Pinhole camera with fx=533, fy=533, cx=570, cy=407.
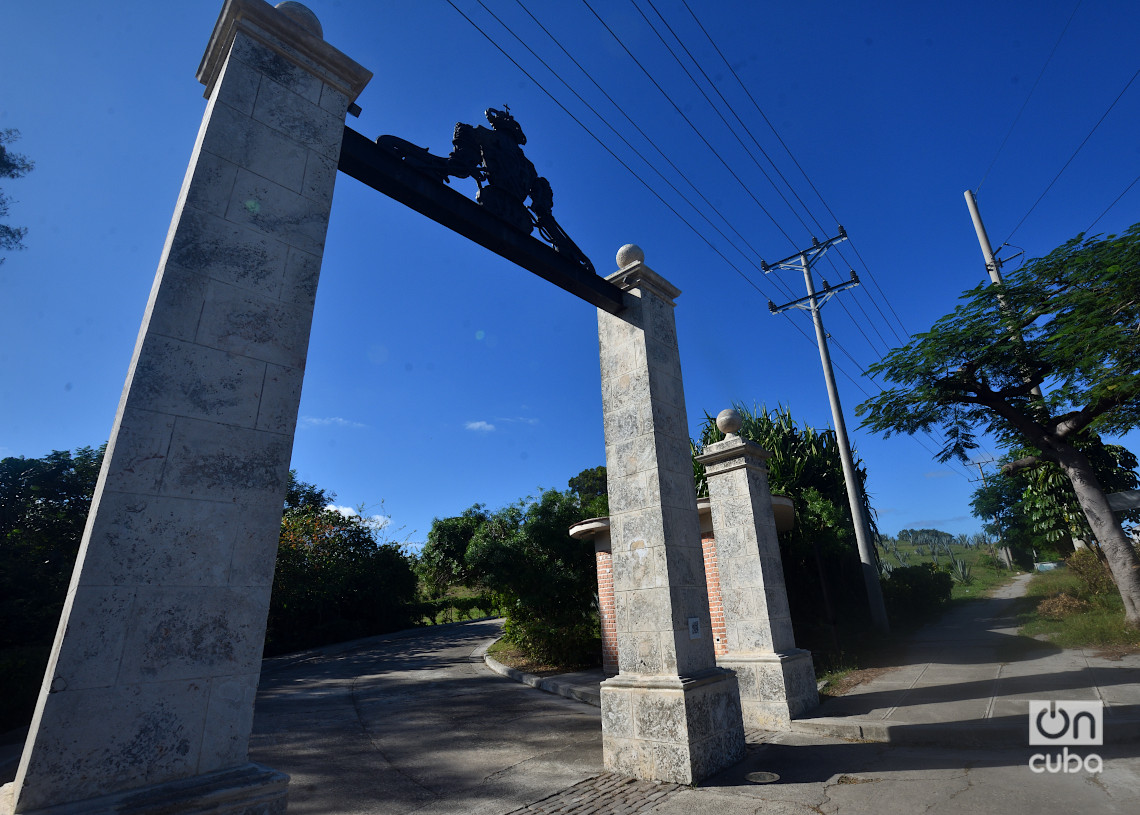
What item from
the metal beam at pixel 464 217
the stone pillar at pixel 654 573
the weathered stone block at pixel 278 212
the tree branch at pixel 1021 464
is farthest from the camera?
the tree branch at pixel 1021 464

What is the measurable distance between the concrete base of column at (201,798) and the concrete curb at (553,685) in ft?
20.2

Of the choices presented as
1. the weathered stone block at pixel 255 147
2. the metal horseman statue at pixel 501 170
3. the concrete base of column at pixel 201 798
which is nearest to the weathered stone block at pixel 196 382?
the weathered stone block at pixel 255 147

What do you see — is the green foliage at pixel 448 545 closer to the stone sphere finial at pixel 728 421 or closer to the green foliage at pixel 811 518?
the green foliage at pixel 811 518

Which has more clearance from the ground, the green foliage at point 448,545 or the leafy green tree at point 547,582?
the green foliage at point 448,545

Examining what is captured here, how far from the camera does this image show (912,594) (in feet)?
53.5

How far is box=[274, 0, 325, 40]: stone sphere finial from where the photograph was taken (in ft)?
11.9

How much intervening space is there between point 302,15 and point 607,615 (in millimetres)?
9534

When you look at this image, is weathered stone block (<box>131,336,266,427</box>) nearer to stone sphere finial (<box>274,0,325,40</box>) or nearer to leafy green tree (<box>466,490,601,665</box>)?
stone sphere finial (<box>274,0,325,40</box>)

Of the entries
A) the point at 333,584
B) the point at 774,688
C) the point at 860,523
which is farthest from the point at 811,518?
the point at 333,584

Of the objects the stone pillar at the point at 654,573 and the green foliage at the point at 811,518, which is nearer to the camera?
the stone pillar at the point at 654,573

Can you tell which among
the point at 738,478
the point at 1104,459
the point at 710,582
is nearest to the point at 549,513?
the point at 710,582

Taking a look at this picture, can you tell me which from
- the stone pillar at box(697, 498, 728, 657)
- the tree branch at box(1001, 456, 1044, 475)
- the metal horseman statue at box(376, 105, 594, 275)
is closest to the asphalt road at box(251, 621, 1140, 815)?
the stone pillar at box(697, 498, 728, 657)

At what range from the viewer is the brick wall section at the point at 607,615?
9.88m

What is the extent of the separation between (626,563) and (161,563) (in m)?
3.97
